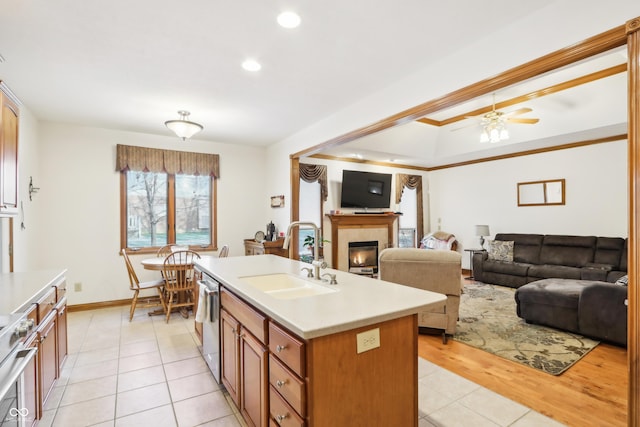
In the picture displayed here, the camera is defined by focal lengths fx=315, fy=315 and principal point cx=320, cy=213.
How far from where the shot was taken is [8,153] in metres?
2.44

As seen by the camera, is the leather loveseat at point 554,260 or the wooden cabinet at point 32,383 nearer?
the wooden cabinet at point 32,383

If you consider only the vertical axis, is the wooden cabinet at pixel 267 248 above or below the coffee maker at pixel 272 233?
below

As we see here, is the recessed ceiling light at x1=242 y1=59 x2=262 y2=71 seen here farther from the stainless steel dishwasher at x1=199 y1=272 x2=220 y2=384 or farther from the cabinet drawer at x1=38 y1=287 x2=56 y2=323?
the cabinet drawer at x1=38 y1=287 x2=56 y2=323

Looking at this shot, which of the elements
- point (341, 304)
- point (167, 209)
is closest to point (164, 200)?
point (167, 209)

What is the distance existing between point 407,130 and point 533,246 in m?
3.20

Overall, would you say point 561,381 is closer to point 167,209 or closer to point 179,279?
point 179,279

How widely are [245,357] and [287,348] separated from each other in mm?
634

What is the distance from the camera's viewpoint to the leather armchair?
3318 millimetres

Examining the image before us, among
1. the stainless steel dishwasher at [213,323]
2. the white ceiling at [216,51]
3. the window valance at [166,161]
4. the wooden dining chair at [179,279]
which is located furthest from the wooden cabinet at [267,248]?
the stainless steel dishwasher at [213,323]

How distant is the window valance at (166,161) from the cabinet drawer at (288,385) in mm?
4413

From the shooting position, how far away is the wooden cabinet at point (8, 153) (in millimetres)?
2281

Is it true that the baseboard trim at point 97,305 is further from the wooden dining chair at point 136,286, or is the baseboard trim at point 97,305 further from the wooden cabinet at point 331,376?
the wooden cabinet at point 331,376

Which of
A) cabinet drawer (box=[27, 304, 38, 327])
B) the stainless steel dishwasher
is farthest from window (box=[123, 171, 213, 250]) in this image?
cabinet drawer (box=[27, 304, 38, 327])

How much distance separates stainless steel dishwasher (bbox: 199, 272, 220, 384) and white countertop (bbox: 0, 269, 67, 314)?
1.05 meters
